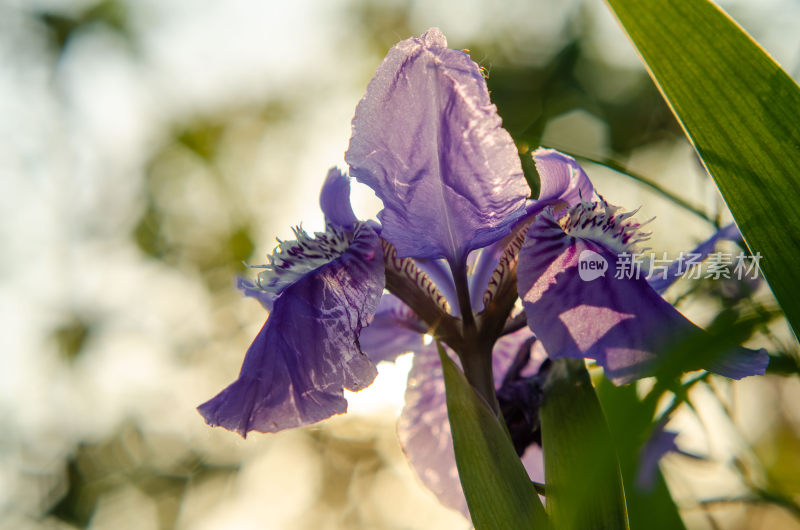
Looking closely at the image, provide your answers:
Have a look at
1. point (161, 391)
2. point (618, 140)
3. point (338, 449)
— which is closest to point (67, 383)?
point (161, 391)

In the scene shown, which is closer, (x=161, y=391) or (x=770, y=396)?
(x=770, y=396)

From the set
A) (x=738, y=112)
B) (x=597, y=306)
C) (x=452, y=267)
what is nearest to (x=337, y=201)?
(x=452, y=267)

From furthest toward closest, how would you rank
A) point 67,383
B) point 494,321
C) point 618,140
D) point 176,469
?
point 176,469
point 67,383
point 618,140
point 494,321

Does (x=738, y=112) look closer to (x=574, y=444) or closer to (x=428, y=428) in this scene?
(x=574, y=444)

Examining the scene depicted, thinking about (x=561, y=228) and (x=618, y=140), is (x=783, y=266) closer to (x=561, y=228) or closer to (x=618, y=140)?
(x=561, y=228)

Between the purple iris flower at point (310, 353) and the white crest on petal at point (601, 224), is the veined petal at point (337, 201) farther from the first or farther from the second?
the white crest on petal at point (601, 224)

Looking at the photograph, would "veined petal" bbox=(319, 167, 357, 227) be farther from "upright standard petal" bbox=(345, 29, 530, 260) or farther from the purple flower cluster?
"upright standard petal" bbox=(345, 29, 530, 260)

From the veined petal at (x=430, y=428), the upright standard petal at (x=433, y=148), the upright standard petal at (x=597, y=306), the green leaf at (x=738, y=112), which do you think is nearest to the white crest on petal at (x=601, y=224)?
the upright standard petal at (x=597, y=306)

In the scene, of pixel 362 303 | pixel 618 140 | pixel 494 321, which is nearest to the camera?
pixel 362 303
